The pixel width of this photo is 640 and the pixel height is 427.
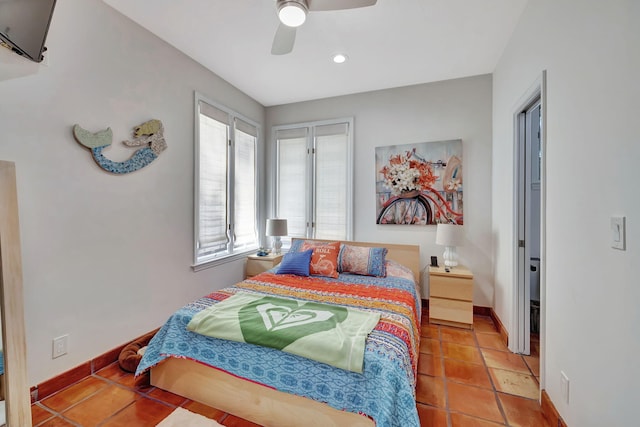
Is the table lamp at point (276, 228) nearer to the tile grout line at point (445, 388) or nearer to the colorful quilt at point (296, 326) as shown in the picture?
the colorful quilt at point (296, 326)

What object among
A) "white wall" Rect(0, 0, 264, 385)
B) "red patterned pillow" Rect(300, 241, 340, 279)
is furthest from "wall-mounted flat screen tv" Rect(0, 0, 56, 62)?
"red patterned pillow" Rect(300, 241, 340, 279)

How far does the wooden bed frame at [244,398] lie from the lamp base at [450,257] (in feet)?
6.99

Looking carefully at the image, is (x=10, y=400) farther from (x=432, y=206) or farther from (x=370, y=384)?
(x=432, y=206)

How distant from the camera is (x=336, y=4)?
163 cm

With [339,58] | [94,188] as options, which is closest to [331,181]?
[339,58]

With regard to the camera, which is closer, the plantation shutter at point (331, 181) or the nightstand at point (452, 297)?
the nightstand at point (452, 297)

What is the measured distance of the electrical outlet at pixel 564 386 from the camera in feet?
4.67

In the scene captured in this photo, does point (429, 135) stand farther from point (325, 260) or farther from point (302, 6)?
point (302, 6)

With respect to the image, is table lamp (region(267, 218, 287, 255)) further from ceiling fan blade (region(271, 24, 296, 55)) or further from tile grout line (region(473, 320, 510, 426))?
tile grout line (region(473, 320, 510, 426))

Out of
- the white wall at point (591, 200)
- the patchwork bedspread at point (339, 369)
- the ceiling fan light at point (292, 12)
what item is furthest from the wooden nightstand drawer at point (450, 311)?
the ceiling fan light at point (292, 12)

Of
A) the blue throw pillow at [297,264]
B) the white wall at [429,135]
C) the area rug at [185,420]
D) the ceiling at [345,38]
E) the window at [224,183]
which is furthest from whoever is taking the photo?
the white wall at [429,135]

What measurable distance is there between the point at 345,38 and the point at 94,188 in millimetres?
2447

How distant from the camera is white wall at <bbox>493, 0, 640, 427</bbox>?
3.28ft

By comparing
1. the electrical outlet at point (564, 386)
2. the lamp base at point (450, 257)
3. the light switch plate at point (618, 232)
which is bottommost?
the electrical outlet at point (564, 386)
